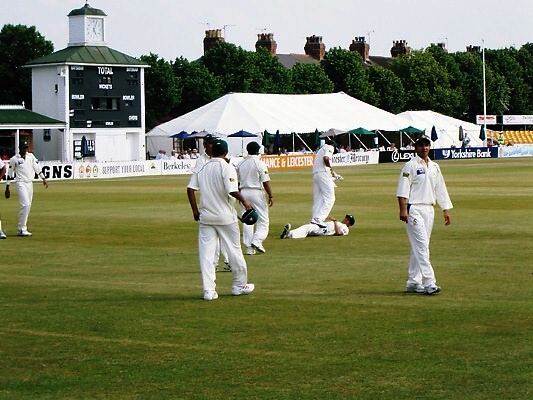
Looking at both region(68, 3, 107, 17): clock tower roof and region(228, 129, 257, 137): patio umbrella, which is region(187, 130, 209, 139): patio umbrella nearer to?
region(228, 129, 257, 137): patio umbrella

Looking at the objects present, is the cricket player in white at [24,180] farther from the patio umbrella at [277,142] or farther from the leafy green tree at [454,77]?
the leafy green tree at [454,77]

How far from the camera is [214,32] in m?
112

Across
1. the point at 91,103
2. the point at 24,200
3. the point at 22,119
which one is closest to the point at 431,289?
the point at 24,200

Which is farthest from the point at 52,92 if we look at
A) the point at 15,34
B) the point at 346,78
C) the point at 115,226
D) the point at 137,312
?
the point at 137,312

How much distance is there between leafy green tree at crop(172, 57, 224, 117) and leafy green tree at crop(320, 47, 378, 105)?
16.3 metres

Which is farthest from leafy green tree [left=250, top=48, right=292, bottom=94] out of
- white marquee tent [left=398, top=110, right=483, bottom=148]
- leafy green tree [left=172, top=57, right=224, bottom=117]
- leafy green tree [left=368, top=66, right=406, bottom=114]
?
leafy green tree [left=368, top=66, right=406, bottom=114]

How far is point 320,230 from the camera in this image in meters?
22.2

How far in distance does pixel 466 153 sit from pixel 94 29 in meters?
28.4

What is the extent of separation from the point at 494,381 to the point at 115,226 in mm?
17615

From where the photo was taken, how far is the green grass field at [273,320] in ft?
29.4

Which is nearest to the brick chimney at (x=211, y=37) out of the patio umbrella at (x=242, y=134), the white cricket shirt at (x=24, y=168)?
the patio umbrella at (x=242, y=134)

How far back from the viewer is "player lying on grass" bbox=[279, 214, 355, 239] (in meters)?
21.9

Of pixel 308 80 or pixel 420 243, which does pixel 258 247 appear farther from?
pixel 308 80

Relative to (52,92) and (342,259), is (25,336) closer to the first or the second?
→ (342,259)
